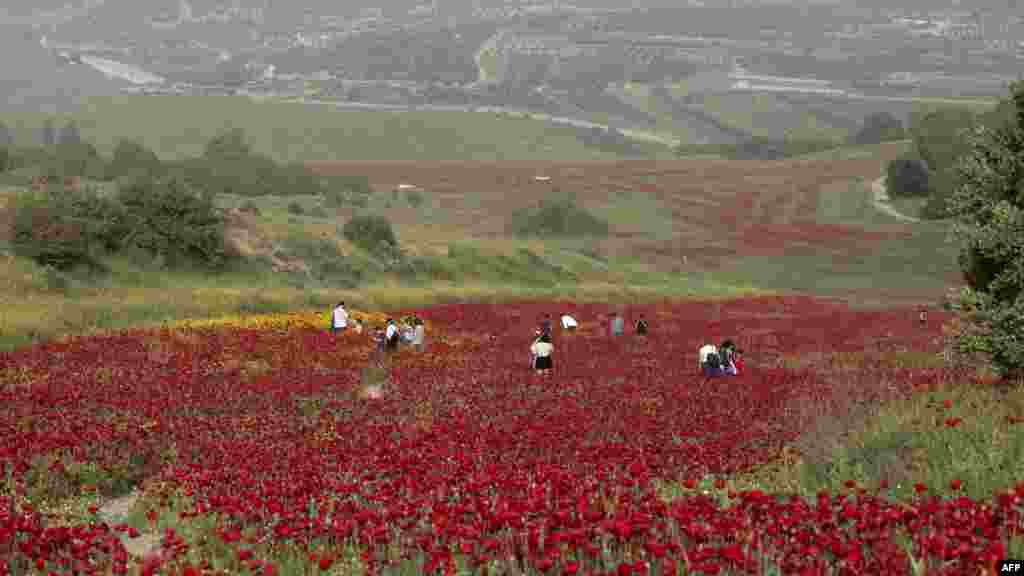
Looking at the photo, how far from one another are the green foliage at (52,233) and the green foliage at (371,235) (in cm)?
1785

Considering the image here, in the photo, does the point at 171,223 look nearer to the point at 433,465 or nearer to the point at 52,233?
the point at 52,233

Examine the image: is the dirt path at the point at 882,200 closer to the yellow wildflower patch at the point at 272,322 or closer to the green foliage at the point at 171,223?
the green foliage at the point at 171,223

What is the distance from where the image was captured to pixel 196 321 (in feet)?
103

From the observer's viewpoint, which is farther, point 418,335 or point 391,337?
point 418,335

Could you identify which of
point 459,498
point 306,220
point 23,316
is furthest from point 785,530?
point 306,220

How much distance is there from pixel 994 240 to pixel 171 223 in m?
35.0

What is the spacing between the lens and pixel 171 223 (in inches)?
1747

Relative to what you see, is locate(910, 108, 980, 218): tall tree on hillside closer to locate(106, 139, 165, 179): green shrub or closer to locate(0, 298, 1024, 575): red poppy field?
locate(106, 139, 165, 179): green shrub

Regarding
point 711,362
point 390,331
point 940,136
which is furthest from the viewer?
point 940,136

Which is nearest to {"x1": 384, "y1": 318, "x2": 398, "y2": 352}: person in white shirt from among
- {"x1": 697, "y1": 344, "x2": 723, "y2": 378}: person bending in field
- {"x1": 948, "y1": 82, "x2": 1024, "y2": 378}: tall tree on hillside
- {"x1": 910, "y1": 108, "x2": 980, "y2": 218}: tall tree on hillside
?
{"x1": 697, "y1": 344, "x2": 723, "y2": 378}: person bending in field

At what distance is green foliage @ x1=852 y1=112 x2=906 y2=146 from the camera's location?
527 ft

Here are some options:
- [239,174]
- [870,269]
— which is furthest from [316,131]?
[870,269]

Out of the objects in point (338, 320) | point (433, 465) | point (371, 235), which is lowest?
point (371, 235)

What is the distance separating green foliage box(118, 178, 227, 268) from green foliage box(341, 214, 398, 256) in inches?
429
